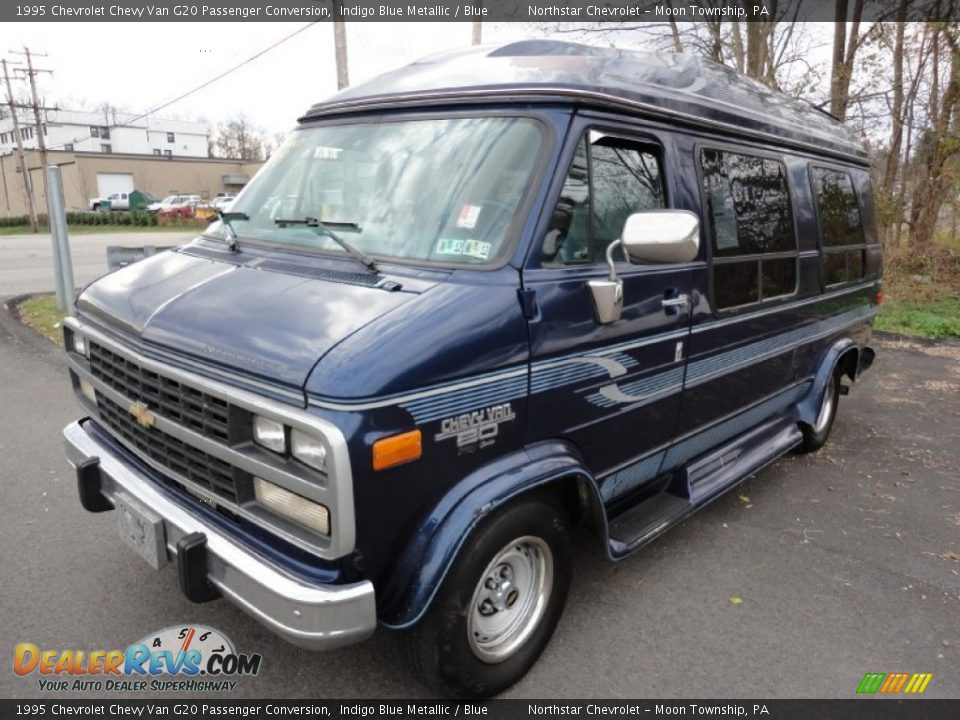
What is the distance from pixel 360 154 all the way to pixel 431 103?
0.41 meters

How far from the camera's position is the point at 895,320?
11414mm

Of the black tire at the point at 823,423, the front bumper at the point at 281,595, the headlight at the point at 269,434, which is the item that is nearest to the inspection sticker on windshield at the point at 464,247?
the headlight at the point at 269,434

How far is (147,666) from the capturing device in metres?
2.91

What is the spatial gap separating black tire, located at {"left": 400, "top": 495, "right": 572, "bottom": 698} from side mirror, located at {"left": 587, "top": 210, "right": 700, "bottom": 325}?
2.88ft

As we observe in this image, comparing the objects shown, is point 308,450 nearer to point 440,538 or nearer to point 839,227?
point 440,538

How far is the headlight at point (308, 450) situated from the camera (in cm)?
213

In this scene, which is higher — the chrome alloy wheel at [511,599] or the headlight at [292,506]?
the headlight at [292,506]

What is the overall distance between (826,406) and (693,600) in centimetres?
282

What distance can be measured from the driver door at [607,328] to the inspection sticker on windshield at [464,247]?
19 cm

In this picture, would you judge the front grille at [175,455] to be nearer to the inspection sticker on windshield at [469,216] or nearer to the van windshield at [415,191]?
the van windshield at [415,191]

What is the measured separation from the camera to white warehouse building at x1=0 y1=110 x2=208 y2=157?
78.9 m

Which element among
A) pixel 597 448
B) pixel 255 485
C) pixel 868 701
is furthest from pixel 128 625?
pixel 868 701

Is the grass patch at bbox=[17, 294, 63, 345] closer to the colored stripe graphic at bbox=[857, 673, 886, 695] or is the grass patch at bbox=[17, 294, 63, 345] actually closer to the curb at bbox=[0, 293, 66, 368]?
the curb at bbox=[0, 293, 66, 368]

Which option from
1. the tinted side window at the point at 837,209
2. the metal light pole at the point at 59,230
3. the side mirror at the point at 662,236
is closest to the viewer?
the side mirror at the point at 662,236
